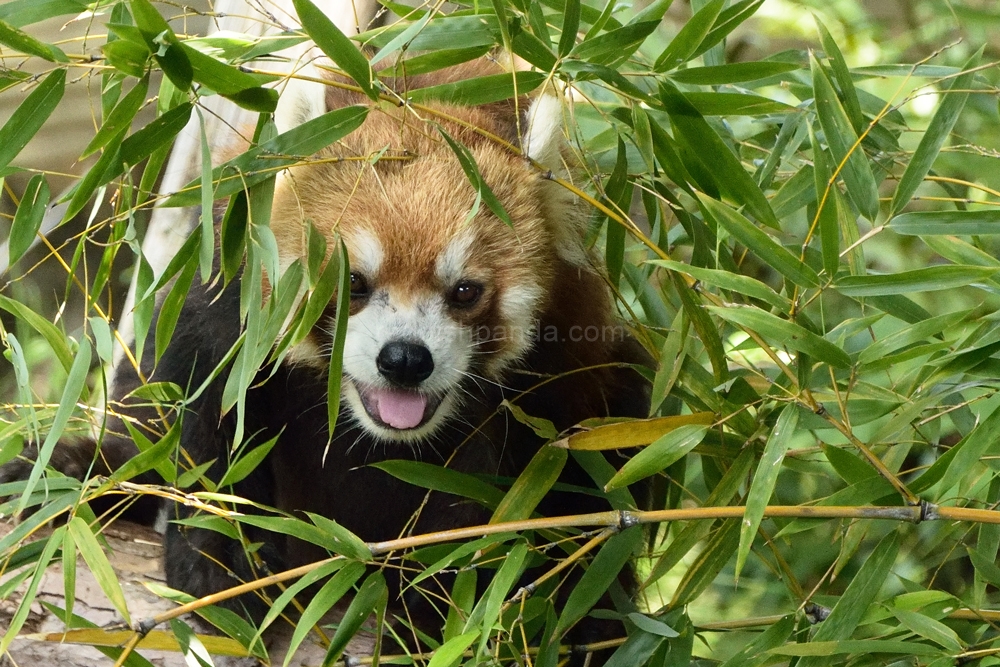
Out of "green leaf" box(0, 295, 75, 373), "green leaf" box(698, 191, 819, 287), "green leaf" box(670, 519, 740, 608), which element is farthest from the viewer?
"green leaf" box(670, 519, 740, 608)

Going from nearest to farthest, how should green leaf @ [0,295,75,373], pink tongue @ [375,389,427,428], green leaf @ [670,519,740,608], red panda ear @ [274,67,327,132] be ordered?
1. green leaf @ [0,295,75,373]
2. green leaf @ [670,519,740,608]
3. red panda ear @ [274,67,327,132]
4. pink tongue @ [375,389,427,428]

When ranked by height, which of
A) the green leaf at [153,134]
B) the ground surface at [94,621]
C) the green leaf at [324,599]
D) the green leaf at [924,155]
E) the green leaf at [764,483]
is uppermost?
the green leaf at [153,134]

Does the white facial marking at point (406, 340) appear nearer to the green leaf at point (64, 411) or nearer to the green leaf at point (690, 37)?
the green leaf at point (64, 411)

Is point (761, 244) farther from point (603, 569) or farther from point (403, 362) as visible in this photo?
point (403, 362)

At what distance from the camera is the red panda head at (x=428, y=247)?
2.32m

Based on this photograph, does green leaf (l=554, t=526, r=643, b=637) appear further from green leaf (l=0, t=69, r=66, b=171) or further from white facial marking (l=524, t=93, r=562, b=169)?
green leaf (l=0, t=69, r=66, b=171)

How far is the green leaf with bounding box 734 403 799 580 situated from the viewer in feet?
5.19

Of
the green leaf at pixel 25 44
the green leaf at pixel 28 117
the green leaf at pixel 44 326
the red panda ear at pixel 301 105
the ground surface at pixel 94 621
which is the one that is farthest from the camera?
the red panda ear at pixel 301 105

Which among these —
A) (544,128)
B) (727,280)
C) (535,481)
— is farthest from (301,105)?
(727,280)

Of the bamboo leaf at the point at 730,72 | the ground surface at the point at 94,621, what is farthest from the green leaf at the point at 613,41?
the ground surface at the point at 94,621

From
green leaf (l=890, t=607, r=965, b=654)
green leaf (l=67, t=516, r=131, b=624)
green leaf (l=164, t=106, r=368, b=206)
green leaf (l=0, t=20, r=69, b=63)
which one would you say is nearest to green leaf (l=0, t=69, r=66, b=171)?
green leaf (l=0, t=20, r=69, b=63)

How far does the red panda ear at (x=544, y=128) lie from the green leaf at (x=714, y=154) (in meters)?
0.56

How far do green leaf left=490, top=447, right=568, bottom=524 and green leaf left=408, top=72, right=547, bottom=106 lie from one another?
2.33ft

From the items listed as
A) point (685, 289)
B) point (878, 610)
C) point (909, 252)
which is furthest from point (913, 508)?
point (909, 252)
